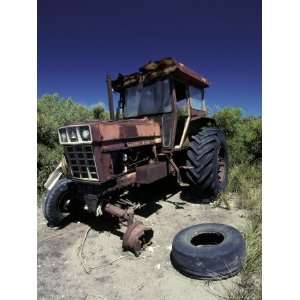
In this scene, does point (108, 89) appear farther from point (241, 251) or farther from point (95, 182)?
point (241, 251)

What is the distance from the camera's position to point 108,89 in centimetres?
444

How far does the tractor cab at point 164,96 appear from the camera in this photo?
16.5ft

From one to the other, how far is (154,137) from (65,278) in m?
2.71

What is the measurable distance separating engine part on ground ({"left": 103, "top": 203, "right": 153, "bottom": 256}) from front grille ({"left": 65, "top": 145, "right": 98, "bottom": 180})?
575mm

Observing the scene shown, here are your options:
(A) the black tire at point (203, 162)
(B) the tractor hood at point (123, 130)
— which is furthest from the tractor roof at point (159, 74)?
(A) the black tire at point (203, 162)

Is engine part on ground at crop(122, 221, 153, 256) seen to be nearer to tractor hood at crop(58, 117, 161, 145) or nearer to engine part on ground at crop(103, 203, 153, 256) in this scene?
engine part on ground at crop(103, 203, 153, 256)

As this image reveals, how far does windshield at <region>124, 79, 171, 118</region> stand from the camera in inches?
201

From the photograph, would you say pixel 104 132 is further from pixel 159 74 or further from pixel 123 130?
pixel 159 74

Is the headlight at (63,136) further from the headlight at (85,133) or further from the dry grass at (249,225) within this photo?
the dry grass at (249,225)

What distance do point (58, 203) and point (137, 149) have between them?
1.62 m

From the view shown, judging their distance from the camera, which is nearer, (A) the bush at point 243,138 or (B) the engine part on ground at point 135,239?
(B) the engine part on ground at point 135,239

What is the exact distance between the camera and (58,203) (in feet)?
15.3

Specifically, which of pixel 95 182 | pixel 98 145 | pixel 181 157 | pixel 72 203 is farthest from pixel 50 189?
pixel 181 157

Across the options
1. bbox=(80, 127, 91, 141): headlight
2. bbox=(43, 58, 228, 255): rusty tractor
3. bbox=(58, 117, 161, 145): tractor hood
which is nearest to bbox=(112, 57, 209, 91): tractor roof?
bbox=(43, 58, 228, 255): rusty tractor
